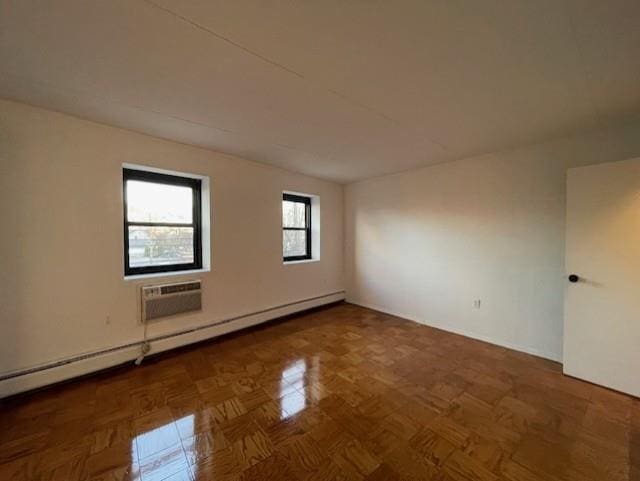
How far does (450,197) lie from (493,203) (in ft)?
1.76

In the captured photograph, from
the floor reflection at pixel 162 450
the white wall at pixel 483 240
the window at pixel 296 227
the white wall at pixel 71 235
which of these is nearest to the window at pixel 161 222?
the white wall at pixel 71 235

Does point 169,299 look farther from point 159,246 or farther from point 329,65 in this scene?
point 329,65

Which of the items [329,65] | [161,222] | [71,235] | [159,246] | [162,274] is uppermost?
[329,65]

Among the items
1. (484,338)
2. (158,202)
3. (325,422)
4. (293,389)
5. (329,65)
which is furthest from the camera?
(484,338)

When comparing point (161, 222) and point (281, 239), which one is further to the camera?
point (281, 239)

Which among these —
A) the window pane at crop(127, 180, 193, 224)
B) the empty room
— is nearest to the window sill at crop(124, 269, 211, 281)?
the empty room

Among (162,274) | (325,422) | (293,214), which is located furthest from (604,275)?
(162,274)

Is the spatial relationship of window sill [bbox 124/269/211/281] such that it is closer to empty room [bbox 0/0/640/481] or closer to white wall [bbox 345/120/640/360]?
empty room [bbox 0/0/640/481]

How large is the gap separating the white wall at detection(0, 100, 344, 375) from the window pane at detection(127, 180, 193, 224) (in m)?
0.31

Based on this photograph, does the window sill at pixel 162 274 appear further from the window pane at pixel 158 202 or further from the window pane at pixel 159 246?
the window pane at pixel 158 202

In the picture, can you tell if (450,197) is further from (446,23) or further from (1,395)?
(1,395)

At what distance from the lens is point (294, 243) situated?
180 inches

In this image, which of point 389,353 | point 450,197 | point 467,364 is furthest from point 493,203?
point 389,353

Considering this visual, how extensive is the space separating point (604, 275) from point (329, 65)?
2951mm
